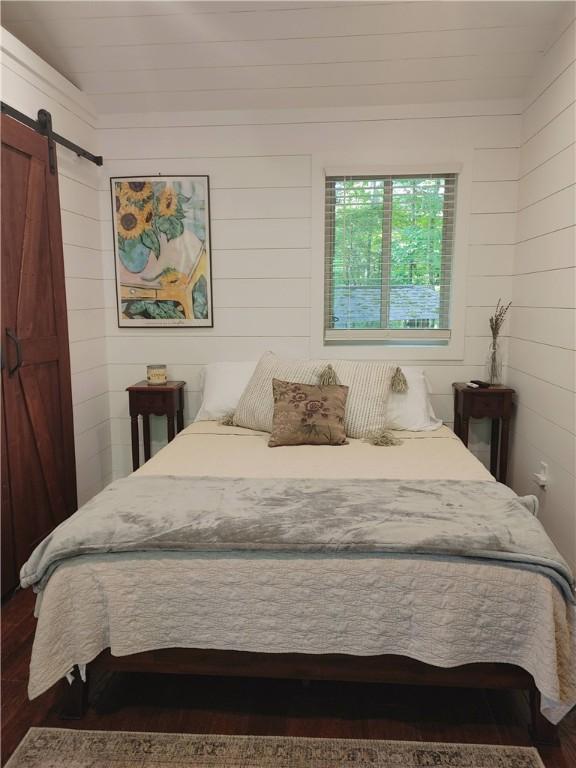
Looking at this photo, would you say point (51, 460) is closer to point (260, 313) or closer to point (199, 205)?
point (260, 313)

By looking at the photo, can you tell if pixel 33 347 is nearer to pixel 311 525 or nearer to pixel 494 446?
pixel 311 525

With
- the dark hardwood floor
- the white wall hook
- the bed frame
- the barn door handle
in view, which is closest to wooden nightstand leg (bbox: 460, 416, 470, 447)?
the white wall hook

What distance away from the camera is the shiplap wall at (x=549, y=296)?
234cm

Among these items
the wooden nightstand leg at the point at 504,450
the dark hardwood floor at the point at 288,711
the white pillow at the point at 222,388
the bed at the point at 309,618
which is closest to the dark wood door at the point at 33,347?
the white pillow at the point at 222,388

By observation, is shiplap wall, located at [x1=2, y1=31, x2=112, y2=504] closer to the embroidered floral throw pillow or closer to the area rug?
the embroidered floral throw pillow

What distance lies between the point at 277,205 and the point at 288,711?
2.66 meters

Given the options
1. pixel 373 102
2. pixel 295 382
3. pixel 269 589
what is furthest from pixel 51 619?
pixel 373 102

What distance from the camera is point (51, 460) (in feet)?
8.80

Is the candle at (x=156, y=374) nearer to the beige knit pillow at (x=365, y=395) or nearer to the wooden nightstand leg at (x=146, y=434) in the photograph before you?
the wooden nightstand leg at (x=146, y=434)

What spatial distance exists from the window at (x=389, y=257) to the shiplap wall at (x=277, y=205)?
0.44 feet

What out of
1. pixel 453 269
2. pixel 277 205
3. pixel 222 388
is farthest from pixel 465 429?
pixel 277 205

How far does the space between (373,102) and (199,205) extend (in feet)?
3.92

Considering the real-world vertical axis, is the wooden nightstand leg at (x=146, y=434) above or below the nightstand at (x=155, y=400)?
below

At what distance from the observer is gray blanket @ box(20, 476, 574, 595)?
1504 millimetres
